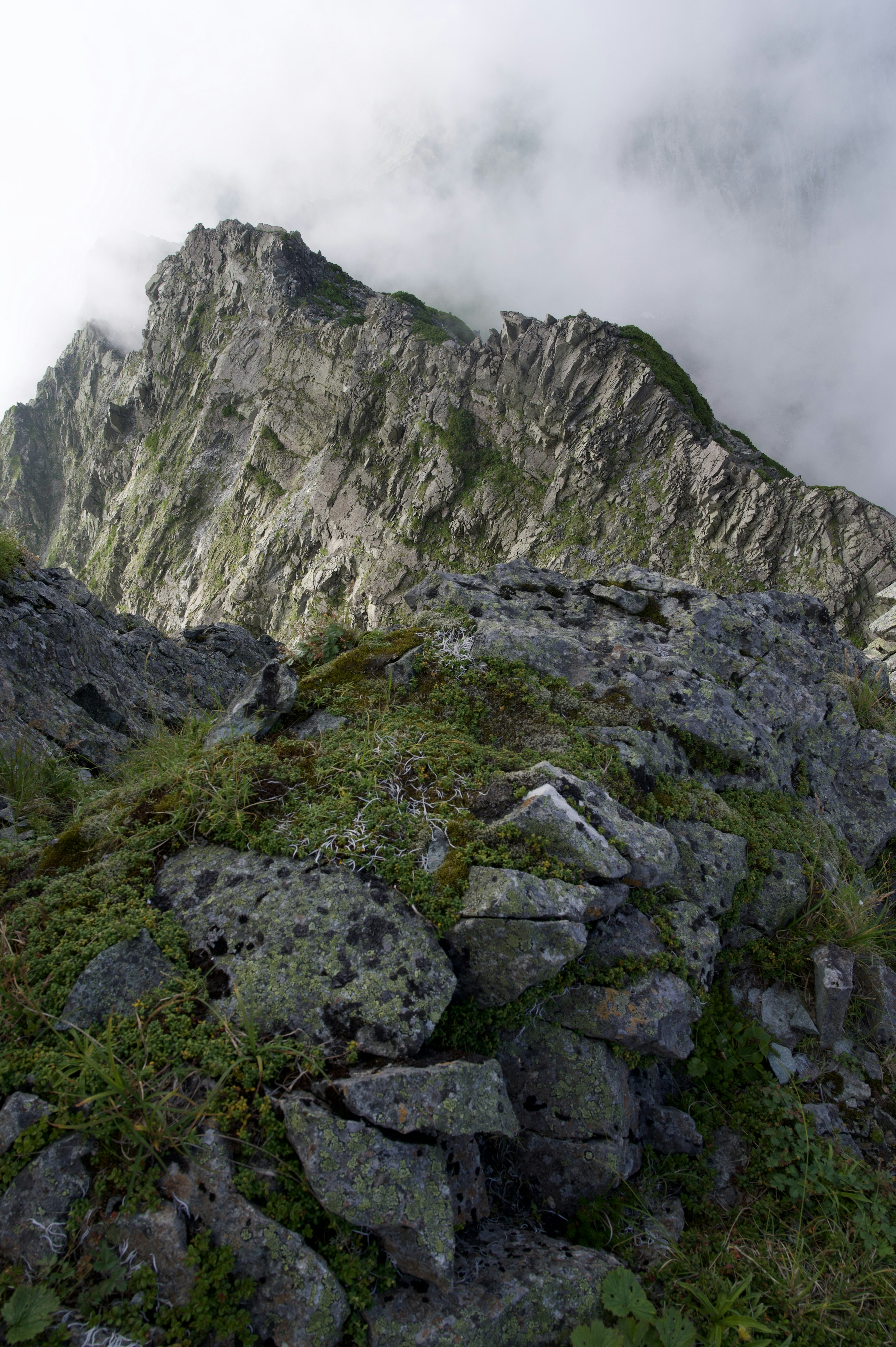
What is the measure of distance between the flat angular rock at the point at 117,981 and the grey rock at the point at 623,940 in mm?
3056

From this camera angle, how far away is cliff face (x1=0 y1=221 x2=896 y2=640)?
37625 millimetres

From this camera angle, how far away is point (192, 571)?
220ft

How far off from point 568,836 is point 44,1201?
3607 millimetres

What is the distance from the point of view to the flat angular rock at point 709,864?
535cm

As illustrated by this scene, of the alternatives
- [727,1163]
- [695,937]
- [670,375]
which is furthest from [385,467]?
[727,1163]

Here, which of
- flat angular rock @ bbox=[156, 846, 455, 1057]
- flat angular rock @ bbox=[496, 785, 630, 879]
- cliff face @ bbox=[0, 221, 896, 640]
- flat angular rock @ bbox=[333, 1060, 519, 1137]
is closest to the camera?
flat angular rock @ bbox=[333, 1060, 519, 1137]

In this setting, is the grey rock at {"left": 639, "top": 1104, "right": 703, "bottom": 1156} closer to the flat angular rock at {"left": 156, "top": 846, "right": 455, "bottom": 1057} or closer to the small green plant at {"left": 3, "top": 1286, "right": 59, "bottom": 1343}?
the flat angular rock at {"left": 156, "top": 846, "right": 455, "bottom": 1057}

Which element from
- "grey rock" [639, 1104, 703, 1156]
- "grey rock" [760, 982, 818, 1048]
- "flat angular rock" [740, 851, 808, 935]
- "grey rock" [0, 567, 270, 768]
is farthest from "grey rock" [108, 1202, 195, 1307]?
"grey rock" [0, 567, 270, 768]

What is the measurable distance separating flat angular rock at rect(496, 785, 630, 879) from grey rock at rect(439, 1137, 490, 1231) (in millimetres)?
1891

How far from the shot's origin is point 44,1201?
2.81 meters

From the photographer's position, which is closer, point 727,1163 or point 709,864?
point 727,1163

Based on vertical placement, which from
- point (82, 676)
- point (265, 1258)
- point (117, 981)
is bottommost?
point (265, 1258)

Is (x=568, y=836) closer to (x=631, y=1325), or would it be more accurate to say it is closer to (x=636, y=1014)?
(x=636, y=1014)

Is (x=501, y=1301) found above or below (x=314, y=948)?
below
